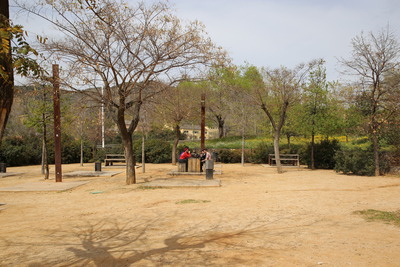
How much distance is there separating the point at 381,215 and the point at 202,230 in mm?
3941

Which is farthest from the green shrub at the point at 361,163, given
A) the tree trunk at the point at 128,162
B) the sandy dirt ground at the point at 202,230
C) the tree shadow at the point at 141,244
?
the tree shadow at the point at 141,244

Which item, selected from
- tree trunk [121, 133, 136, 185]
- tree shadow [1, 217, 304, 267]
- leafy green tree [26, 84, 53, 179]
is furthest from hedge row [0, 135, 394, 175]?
tree shadow [1, 217, 304, 267]

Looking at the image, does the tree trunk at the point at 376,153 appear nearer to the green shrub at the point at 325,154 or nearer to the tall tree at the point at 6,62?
the green shrub at the point at 325,154

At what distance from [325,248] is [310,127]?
1802 centimetres

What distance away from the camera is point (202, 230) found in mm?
6531

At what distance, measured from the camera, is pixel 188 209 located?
8.80 meters

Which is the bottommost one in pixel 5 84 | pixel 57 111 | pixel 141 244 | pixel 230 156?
pixel 141 244

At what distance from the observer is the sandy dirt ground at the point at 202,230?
4.86 metres

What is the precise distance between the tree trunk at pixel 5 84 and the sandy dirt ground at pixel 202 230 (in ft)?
7.06

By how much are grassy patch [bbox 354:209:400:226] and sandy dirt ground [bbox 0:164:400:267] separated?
26 cm

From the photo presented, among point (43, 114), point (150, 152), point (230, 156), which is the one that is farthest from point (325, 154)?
point (43, 114)

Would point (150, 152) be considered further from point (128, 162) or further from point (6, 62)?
point (6, 62)

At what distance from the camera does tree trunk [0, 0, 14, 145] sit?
12.7ft

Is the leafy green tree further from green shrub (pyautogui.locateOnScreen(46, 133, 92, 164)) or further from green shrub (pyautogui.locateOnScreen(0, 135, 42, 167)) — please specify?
green shrub (pyautogui.locateOnScreen(46, 133, 92, 164))
